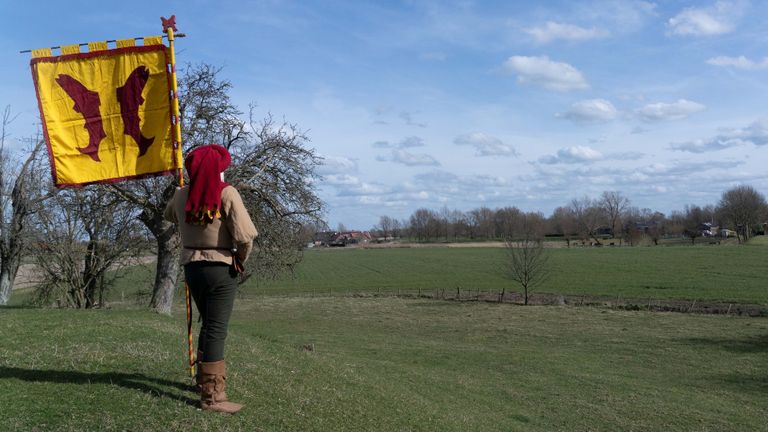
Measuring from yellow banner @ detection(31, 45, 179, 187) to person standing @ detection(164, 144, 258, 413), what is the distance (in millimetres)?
1903

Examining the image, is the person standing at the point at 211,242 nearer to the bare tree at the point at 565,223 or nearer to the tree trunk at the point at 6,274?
the tree trunk at the point at 6,274

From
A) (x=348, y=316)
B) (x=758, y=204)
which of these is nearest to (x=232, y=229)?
(x=348, y=316)

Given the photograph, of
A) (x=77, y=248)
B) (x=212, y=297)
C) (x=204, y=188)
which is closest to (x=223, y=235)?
(x=204, y=188)

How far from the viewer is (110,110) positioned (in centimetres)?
691

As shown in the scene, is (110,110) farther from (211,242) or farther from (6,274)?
(6,274)

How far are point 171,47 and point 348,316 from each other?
31562 millimetres

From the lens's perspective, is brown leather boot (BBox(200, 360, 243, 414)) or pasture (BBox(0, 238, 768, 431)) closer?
brown leather boot (BBox(200, 360, 243, 414))

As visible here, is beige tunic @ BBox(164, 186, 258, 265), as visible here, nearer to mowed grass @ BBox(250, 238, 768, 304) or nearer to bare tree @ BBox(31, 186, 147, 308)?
bare tree @ BBox(31, 186, 147, 308)

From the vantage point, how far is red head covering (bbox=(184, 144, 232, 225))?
199 inches

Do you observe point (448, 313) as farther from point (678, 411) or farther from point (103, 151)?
point (103, 151)

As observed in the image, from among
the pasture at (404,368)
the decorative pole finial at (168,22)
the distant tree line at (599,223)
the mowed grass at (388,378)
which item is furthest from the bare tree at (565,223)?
the decorative pole finial at (168,22)

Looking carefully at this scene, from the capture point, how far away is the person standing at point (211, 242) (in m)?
5.09

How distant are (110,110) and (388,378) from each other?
23.1 ft

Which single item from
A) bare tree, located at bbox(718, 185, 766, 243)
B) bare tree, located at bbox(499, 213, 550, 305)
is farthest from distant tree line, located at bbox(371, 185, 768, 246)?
bare tree, located at bbox(499, 213, 550, 305)
